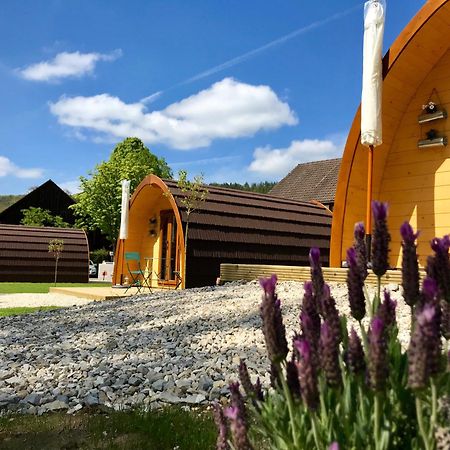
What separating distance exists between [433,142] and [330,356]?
871 centimetres

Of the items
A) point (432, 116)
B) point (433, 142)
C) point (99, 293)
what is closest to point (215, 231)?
point (99, 293)

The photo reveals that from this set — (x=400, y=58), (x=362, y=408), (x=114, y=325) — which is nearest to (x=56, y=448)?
(x=362, y=408)

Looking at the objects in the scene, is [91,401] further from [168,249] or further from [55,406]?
[168,249]

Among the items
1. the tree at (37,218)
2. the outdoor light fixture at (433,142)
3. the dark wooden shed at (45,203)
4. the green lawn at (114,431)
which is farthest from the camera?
the dark wooden shed at (45,203)

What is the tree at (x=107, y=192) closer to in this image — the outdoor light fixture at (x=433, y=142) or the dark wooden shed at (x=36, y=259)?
the dark wooden shed at (x=36, y=259)

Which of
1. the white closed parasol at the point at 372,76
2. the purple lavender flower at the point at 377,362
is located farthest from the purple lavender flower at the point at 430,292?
the white closed parasol at the point at 372,76

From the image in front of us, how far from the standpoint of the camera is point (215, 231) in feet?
45.1

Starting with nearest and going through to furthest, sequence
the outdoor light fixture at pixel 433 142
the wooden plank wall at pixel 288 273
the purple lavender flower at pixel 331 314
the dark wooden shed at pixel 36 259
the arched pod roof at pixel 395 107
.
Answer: the purple lavender flower at pixel 331 314 → the wooden plank wall at pixel 288 273 → the arched pod roof at pixel 395 107 → the outdoor light fixture at pixel 433 142 → the dark wooden shed at pixel 36 259

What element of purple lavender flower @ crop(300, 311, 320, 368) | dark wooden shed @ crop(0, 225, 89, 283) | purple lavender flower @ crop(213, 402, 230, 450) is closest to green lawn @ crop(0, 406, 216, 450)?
purple lavender flower @ crop(213, 402, 230, 450)

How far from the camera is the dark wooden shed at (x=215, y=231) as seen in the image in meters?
13.3

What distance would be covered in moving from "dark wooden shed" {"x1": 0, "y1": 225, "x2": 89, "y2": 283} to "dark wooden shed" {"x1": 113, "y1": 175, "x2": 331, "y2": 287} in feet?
28.4

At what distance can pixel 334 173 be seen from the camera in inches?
1123

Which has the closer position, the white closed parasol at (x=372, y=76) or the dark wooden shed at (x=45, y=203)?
the white closed parasol at (x=372, y=76)

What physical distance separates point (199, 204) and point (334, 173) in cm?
1666
